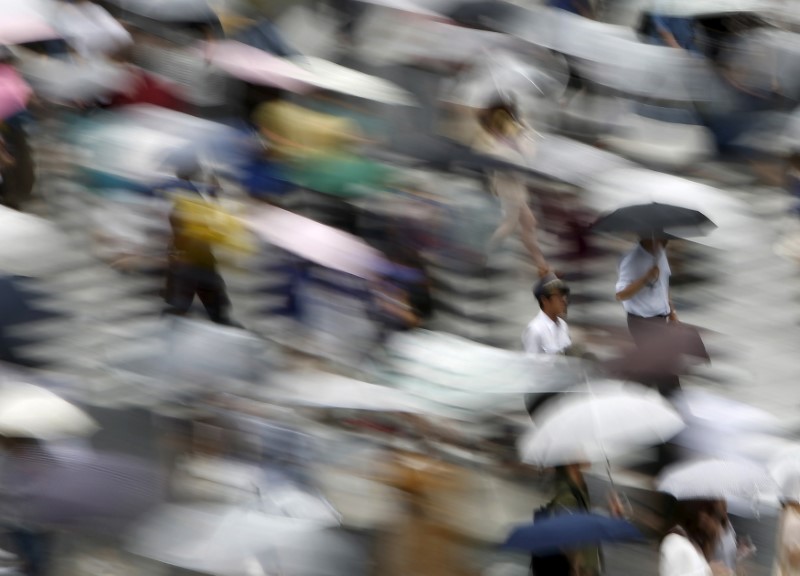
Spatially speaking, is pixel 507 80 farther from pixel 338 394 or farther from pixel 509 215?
pixel 338 394

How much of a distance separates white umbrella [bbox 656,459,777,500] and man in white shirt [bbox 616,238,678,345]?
212 centimetres

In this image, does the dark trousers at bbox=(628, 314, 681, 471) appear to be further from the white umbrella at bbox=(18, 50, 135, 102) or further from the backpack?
the white umbrella at bbox=(18, 50, 135, 102)

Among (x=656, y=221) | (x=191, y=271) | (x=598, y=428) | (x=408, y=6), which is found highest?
(x=408, y=6)

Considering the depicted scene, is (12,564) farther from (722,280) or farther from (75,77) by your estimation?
(722,280)

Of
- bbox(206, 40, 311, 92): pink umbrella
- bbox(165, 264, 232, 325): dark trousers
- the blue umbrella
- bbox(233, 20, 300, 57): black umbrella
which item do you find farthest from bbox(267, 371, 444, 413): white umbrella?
bbox(233, 20, 300, 57): black umbrella

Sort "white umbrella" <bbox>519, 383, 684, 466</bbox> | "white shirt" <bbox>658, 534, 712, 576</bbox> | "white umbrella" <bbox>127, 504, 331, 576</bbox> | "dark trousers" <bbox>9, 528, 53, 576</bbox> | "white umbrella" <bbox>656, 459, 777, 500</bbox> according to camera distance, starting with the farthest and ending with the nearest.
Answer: "white umbrella" <bbox>519, 383, 684, 466</bbox>, "dark trousers" <bbox>9, 528, 53, 576</bbox>, "white umbrella" <bbox>656, 459, 777, 500</bbox>, "white shirt" <bbox>658, 534, 712, 576</bbox>, "white umbrella" <bbox>127, 504, 331, 576</bbox>

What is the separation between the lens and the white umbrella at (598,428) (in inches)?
267

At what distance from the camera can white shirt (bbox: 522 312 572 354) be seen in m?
8.01

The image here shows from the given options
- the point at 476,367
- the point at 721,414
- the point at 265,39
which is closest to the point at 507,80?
the point at 265,39

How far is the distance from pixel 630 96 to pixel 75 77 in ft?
14.0

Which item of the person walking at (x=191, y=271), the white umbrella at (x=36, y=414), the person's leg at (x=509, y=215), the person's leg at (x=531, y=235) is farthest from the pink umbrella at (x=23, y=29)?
the white umbrella at (x=36, y=414)

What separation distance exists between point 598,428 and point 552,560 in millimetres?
568

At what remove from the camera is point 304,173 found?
8.74 metres

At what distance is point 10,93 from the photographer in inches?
365
